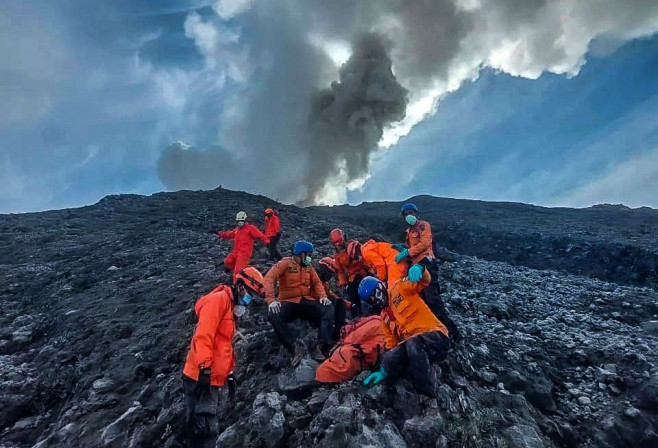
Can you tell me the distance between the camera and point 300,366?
631cm

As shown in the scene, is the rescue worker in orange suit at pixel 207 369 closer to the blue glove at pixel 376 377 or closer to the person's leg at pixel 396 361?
the blue glove at pixel 376 377

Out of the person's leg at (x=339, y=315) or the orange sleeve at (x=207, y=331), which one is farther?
the person's leg at (x=339, y=315)

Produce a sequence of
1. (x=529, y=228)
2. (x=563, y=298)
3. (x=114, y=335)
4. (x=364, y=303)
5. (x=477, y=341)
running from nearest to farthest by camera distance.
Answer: (x=364, y=303)
(x=477, y=341)
(x=114, y=335)
(x=563, y=298)
(x=529, y=228)

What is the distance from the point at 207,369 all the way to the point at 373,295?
9.20 ft

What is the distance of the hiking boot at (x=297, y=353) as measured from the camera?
6496 mm

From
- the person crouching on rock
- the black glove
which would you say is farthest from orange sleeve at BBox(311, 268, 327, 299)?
the black glove

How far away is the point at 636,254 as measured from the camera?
56.5ft

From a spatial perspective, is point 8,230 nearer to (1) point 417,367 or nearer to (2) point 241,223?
(2) point 241,223

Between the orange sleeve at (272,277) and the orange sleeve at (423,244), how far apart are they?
86.6 inches

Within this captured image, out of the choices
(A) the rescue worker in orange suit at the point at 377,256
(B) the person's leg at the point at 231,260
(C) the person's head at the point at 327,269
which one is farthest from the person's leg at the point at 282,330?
(B) the person's leg at the point at 231,260

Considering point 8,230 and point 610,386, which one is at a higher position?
point 8,230

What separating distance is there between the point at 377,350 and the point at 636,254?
53.0 ft

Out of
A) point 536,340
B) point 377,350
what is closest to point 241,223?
point 377,350

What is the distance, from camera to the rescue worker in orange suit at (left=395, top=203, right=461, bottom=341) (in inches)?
277
